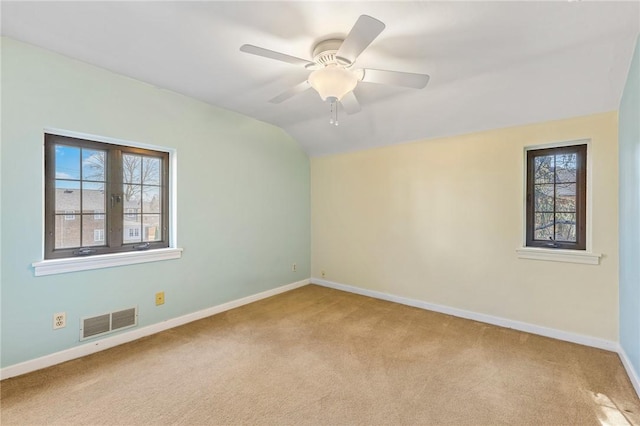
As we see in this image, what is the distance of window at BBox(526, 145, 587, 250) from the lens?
269 centimetres

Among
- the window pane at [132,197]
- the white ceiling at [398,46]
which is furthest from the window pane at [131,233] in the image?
the white ceiling at [398,46]

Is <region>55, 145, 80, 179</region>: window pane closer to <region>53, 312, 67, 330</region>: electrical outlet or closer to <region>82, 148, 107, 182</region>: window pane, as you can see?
<region>82, 148, 107, 182</region>: window pane

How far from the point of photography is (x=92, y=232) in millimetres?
2508

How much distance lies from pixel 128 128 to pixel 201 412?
2375mm

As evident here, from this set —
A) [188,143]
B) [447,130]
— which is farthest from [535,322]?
[188,143]

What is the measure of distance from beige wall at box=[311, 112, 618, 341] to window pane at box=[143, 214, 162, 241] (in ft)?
7.51

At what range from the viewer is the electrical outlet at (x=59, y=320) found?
Result: 2.22 metres

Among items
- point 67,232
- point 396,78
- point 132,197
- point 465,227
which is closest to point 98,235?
point 67,232

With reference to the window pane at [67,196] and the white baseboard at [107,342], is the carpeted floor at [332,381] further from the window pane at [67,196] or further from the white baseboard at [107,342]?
the window pane at [67,196]

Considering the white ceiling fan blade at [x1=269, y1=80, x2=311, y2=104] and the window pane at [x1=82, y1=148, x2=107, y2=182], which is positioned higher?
the white ceiling fan blade at [x1=269, y1=80, x2=311, y2=104]

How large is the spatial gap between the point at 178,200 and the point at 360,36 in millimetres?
2356

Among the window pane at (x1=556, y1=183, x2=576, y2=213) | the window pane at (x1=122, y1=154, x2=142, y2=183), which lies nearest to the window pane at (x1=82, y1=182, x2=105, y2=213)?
the window pane at (x1=122, y1=154, x2=142, y2=183)

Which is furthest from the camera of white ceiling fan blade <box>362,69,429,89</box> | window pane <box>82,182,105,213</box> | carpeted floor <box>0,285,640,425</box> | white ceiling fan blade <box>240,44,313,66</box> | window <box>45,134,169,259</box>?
window pane <box>82,182,105,213</box>

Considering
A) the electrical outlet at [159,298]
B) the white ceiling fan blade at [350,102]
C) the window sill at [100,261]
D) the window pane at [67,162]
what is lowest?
the electrical outlet at [159,298]
